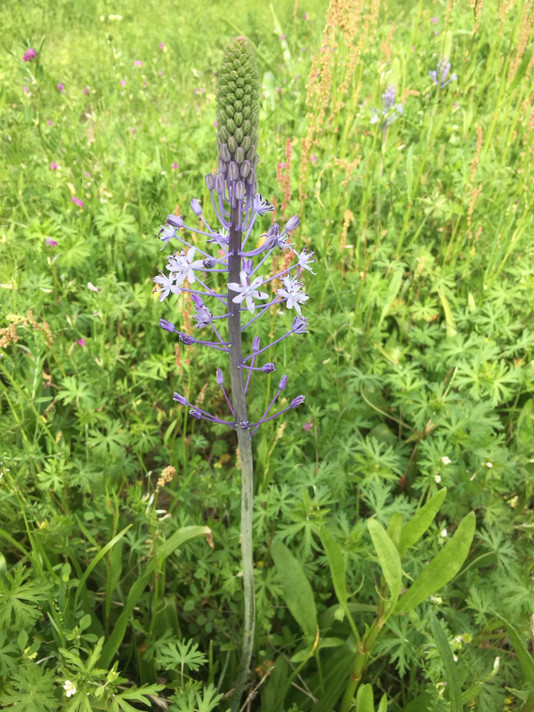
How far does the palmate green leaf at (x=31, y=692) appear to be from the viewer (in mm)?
1523

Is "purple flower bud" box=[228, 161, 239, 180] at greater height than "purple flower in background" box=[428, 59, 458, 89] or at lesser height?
lesser

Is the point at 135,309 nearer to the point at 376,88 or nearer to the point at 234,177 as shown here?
the point at 234,177

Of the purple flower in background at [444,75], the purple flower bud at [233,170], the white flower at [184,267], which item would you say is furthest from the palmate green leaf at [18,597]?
the purple flower in background at [444,75]

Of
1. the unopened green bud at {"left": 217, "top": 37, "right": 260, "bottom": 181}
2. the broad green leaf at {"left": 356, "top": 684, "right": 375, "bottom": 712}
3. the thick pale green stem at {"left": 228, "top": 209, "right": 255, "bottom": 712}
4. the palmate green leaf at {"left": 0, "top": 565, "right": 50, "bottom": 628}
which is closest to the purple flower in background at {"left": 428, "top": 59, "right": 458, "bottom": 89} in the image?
the unopened green bud at {"left": 217, "top": 37, "right": 260, "bottom": 181}

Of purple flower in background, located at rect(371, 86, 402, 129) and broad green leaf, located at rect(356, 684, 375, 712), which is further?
purple flower in background, located at rect(371, 86, 402, 129)

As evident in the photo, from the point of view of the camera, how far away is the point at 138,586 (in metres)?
1.88

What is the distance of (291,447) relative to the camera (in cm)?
251

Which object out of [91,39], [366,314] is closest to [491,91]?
[366,314]

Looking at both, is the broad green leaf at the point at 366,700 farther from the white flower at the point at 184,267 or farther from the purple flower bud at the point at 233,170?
the purple flower bud at the point at 233,170

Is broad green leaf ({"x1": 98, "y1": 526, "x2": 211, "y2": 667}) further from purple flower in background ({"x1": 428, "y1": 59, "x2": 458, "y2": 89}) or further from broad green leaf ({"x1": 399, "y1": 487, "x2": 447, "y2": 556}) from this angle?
purple flower in background ({"x1": 428, "y1": 59, "x2": 458, "y2": 89})

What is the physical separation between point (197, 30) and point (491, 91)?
5.13m

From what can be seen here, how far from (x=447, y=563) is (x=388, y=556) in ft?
0.80

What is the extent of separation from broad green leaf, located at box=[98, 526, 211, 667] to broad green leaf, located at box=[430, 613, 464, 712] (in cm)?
86

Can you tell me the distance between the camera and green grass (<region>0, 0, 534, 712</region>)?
1907 mm
